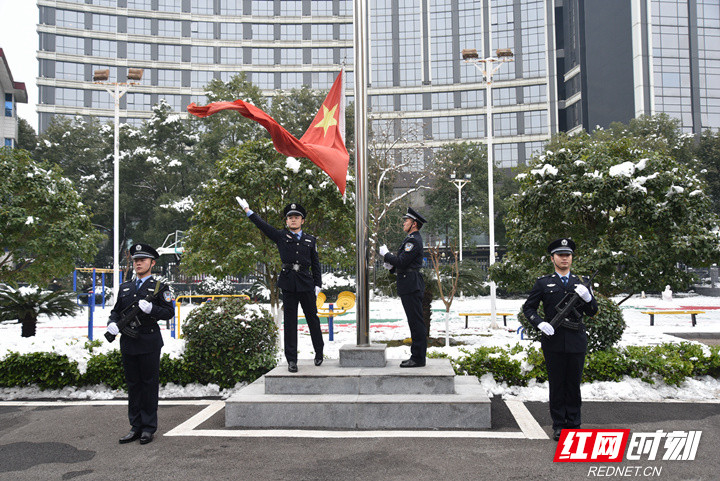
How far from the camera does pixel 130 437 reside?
5910 millimetres

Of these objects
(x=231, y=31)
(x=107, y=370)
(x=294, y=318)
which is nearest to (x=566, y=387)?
(x=294, y=318)

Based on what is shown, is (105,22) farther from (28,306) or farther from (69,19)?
(28,306)

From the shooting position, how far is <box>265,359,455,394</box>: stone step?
6512 mm

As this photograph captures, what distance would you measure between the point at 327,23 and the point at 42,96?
33.4m

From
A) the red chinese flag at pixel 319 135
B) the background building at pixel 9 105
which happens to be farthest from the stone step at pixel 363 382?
the background building at pixel 9 105

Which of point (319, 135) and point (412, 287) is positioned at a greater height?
point (319, 135)

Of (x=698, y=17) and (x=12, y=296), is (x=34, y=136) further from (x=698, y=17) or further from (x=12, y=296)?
(x=698, y=17)

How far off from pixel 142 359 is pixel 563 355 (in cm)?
424

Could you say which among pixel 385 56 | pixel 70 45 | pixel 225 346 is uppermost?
pixel 70 45

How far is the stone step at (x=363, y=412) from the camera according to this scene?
6152 mm

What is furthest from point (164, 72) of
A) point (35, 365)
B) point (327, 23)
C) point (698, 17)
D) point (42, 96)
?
point (35, 365)

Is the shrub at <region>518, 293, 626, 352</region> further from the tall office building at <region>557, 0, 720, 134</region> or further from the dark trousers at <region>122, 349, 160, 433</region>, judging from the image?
the tall office building at <region>557, 0, 720, 134</region>

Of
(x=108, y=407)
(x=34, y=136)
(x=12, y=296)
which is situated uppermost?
(x=34, y=136)

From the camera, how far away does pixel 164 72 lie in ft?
225
